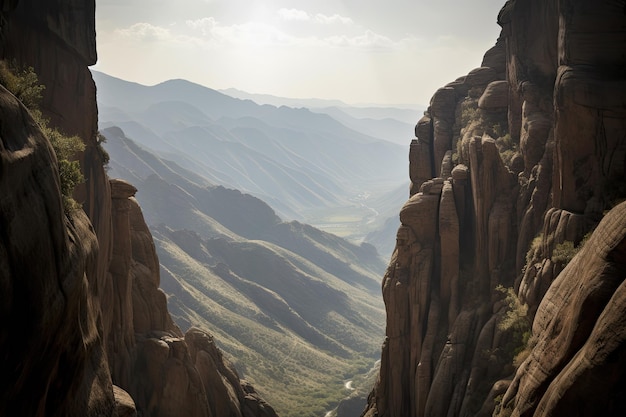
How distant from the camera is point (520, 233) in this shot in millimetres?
45812

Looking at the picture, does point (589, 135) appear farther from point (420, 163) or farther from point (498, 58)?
point (498, 58)

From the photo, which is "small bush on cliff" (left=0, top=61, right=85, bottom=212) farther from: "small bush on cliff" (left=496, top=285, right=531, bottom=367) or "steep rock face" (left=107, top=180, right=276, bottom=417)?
"small bush on cliff" (left=496, top=285, right=531, bottom=367)

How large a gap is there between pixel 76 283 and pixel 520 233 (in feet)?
111

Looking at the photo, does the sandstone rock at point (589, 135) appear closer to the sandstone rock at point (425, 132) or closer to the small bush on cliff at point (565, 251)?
the small bush on cliff at point (565, 251)

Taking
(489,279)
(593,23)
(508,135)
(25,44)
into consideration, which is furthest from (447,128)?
(25,44)

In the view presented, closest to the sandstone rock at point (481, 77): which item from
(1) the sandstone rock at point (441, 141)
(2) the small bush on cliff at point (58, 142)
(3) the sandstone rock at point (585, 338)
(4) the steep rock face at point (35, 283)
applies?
(1) the sandstone rock at point (441, 141)

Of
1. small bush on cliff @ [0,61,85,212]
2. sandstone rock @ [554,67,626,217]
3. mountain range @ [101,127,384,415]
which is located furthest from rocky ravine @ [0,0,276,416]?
mountain range @ [101,127,384,415]

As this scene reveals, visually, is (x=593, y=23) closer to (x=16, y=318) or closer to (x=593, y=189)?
(x=593, y=189)

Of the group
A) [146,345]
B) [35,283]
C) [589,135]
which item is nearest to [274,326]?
[146,345]

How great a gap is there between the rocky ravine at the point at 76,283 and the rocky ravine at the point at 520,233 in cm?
1916

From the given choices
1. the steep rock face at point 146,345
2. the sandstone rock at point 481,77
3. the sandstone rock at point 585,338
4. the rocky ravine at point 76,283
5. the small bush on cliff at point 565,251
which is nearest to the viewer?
the rocky ravine at point 76,283

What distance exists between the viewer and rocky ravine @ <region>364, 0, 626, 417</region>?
27953mm

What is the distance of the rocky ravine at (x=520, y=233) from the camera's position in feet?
91.7

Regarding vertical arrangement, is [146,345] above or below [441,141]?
below
